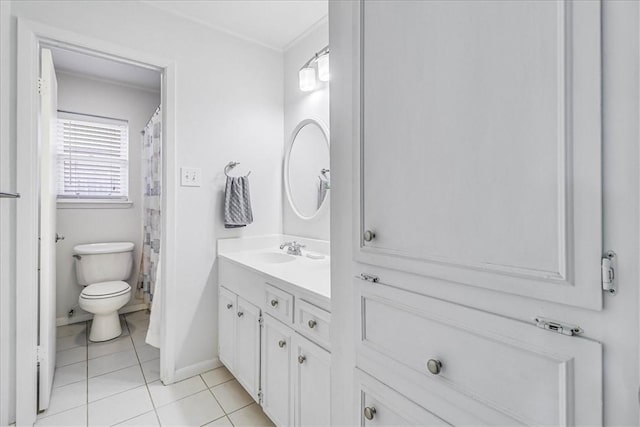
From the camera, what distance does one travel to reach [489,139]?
1.84 ft

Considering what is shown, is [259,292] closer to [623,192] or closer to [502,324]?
[502,324]

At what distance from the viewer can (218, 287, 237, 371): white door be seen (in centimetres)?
186

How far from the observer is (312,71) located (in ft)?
6.66

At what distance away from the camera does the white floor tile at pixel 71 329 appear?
261cm

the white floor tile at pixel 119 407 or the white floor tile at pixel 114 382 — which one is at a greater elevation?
the white floor tile at pixel 114 382

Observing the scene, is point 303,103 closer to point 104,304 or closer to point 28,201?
point 28,201

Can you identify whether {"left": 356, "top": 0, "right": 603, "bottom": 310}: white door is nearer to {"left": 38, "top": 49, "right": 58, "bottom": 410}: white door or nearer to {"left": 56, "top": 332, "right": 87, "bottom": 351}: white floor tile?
{"left": 38, "top": 49, "right": 58, "bottom": 410}: white door

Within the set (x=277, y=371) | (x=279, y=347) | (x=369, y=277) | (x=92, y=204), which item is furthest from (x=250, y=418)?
(x=92, y=204)

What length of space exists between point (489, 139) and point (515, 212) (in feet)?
0.46

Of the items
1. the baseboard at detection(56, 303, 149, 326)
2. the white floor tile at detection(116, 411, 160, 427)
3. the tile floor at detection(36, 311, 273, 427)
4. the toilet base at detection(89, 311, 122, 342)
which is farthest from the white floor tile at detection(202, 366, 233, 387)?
the baseboard at detection(56, 303, 149, 326)

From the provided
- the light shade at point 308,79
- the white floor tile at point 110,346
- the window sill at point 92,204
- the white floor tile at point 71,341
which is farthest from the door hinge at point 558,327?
the window sill at point 92,204

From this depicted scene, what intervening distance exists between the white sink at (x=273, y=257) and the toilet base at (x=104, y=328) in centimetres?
151

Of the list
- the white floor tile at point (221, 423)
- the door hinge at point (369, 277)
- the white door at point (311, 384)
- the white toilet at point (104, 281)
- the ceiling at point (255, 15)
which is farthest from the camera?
the white toilet at point (104, 281)

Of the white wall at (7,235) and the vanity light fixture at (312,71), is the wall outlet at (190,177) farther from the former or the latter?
the vanity light fixture at (312,71)
